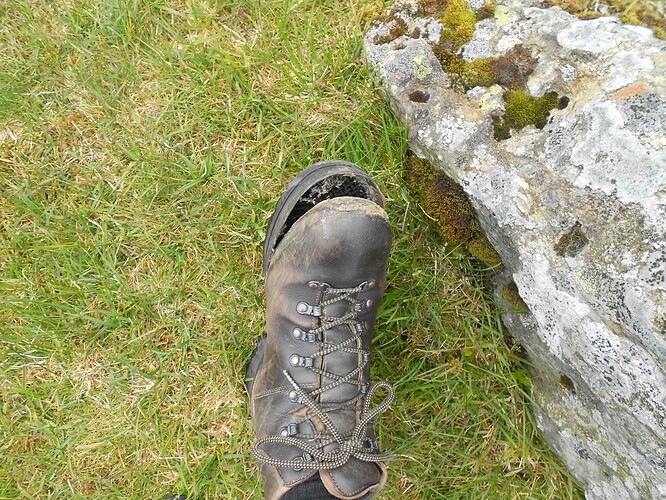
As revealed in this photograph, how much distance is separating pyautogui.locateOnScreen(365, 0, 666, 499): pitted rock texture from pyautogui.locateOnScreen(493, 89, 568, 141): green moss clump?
0.02m

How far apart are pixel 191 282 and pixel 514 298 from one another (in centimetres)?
156

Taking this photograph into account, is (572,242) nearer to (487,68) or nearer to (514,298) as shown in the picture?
(514,298)

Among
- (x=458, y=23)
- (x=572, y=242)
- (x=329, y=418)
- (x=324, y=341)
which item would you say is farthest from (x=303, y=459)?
(x=458, y=23)

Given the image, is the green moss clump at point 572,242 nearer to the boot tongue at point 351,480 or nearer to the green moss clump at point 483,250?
the green moss clump at point 483,250

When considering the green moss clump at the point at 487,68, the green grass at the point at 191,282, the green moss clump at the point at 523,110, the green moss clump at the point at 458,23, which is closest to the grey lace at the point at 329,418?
the green grass at the point at 191,282

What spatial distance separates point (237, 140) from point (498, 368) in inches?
68.4

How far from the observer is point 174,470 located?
2617 millimetres

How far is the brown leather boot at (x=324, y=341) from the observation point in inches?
81.6

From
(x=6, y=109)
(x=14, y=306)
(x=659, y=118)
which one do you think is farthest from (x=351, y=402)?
(x=6, y=109)

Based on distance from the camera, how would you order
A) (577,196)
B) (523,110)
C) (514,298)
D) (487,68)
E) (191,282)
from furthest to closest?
(191,282) → (514,298) → (487,68) → (523,110) → (577,196)

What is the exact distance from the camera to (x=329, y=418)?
2.21 m

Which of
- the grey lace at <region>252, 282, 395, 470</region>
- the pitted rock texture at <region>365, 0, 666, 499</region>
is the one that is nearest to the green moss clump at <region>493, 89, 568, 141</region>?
the pitted rock texture at <region>365, 0, 666, 499</region>

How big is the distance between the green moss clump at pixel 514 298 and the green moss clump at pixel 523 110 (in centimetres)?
67

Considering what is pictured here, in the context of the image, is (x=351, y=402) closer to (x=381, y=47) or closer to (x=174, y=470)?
(x=174, y=470)
